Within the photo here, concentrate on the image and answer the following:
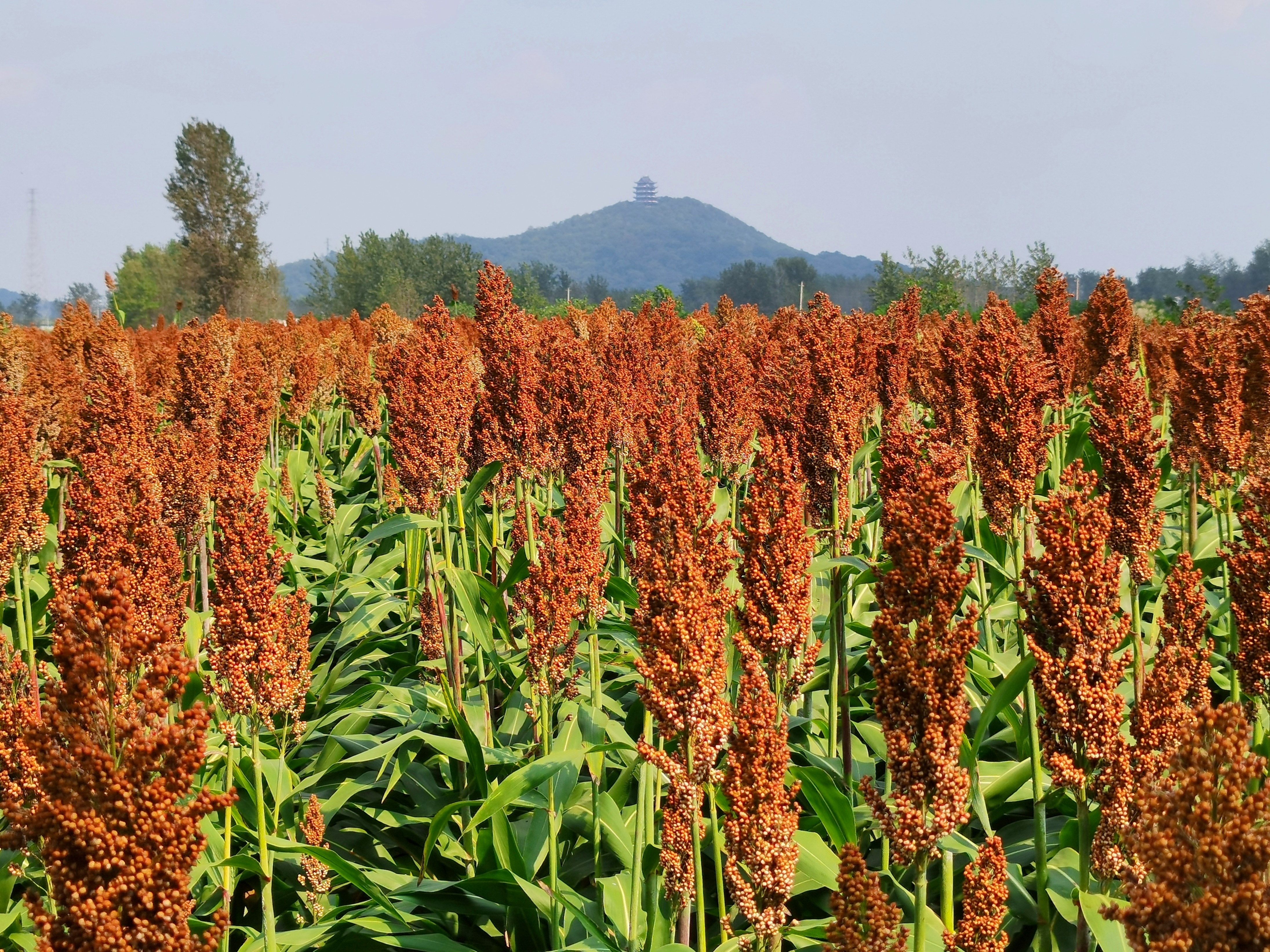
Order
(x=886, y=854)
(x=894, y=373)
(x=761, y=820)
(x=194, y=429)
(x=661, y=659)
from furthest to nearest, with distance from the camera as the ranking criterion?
(x=194, y=429)
(x=894, y=373)
(x=886, y=854)
(x=661, y=659)
(x=761, y=820)

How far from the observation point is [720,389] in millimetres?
7605

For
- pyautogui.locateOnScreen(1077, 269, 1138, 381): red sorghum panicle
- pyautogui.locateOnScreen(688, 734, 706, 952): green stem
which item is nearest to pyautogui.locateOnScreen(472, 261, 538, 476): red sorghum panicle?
pyautogui.locateOnScreen(688, 734, 706, 952): green stem

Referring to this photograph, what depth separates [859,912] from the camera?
1971 mm

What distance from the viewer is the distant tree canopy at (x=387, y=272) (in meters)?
98.2

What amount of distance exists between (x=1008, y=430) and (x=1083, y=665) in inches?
94.0

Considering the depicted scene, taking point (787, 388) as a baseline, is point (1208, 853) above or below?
below

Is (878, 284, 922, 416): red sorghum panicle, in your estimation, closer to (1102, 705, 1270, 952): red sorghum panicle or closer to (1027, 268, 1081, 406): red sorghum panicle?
(1027, 268, 1081, 406): red sorghum panicle

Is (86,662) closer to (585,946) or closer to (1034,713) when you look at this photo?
(585,946)

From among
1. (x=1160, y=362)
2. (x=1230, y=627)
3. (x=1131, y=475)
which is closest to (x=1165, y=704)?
(x=1131, y=475)

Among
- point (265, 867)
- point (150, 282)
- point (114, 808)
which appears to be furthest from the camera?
point (150, 282)

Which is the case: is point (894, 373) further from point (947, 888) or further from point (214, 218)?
point (214, 218)

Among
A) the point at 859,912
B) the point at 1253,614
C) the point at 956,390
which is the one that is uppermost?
the point at 956,390

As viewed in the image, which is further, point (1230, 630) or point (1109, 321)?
point (1109, 321)

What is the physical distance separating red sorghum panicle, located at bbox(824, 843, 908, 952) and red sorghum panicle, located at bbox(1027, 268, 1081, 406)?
203 inches
